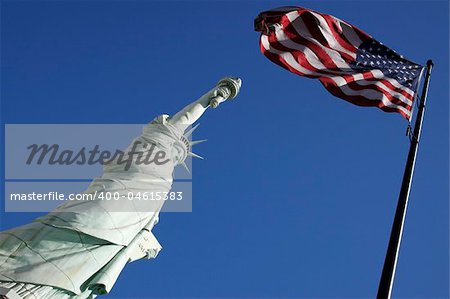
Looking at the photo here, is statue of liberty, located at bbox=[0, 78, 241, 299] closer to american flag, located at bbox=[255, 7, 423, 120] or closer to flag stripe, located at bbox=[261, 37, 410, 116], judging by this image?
flag stripe, located at bbox=[261, 37, 410, 116]

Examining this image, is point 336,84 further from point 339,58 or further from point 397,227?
point 397,227

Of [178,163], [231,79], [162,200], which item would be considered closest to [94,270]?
[162,200]

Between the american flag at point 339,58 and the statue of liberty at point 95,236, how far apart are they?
5.78 metres

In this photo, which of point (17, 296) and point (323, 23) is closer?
point (17, 296)

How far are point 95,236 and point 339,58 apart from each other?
28.6 ft

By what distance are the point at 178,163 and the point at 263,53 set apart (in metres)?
6.31

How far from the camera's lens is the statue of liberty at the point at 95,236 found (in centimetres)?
1727

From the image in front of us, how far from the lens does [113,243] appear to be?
64.6 ft

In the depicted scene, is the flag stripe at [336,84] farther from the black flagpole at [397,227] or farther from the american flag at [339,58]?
the black flagpole at [397,227]

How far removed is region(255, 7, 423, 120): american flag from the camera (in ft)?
57.7

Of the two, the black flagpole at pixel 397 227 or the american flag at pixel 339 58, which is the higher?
the american flag at pixel 339 58

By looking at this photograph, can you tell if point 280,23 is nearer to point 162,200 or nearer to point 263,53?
point 263,53

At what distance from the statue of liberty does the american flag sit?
19.0ft

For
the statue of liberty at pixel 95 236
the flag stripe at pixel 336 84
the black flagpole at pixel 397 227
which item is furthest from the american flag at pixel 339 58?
the statue of liberty at pixel 95 236
